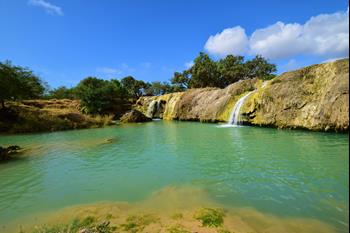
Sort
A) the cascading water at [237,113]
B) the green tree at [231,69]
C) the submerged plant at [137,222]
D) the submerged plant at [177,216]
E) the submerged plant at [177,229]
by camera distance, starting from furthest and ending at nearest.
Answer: the green tree at [231,69] → the cascading water at [237,113] → the submerged plant at [177,216] → the submerged plant at [137,222] → the submerged plant at [177,229]

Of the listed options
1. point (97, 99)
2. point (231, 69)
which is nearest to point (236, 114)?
point (97, 99)

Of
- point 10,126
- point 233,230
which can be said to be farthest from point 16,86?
point 233,230

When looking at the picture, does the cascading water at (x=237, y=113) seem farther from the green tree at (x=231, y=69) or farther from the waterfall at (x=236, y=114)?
the green tree at (x=231, y=69)

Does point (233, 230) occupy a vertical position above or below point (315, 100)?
below

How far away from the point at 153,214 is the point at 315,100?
Result: 15.0m

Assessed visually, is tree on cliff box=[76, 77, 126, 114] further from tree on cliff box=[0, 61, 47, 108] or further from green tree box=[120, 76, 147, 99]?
green tree box=[120, 76, 147, 99]

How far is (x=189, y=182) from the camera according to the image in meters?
6.23

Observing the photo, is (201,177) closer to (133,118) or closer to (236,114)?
(236,114)

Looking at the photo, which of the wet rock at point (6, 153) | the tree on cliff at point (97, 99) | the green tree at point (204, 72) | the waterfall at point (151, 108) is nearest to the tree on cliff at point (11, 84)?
the tree on cliff at point (97, 99)

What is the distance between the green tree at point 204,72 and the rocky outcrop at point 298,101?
20973mm

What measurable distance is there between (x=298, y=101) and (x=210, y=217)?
594 inches

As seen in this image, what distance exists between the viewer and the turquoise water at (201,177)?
479cm

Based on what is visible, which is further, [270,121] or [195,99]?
[195,99]

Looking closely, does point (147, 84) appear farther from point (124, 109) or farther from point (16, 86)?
point (16, 86)
